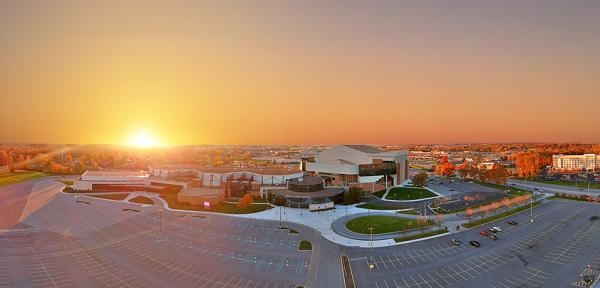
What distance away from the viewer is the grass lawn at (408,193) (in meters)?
103

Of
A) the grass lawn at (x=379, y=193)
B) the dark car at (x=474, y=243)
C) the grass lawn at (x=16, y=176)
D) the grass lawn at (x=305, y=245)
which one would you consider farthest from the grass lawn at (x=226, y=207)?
the grass lawn at (x=16, y=176)

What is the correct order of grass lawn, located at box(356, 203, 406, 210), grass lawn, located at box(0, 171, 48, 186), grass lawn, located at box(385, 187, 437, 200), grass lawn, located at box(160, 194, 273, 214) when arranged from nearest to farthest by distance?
grass lawn, located at box(160, 194, 273, 214) → grass lawn, located at box(356, 203, 406, 210) → grass lawn, located at box(385, 187, 437, 200) → grass lawn, located at box(0, 171, 48, 186)

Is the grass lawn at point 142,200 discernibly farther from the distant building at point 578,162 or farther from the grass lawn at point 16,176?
the distant building at point 578,162

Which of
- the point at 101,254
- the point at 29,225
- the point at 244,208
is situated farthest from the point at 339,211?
the point at 29,225

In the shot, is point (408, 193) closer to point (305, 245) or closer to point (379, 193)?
point (379, 193)

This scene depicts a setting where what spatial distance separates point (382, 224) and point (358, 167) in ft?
140

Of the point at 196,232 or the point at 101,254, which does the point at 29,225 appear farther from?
the point at 196,232

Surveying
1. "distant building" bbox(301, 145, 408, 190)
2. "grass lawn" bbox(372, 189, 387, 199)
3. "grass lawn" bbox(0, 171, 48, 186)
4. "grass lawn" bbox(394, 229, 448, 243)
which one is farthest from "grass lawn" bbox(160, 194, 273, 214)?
"grass lawn" bbox(0, 171, 48, 186)

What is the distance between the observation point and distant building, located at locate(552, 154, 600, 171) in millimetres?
185125

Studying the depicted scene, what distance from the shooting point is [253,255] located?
53469 millimetres

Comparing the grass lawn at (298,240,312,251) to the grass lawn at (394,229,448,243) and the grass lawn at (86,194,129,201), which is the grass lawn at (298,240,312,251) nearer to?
the grass lawn at (394,229,448,243)

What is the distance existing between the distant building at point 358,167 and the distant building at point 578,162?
123062mm

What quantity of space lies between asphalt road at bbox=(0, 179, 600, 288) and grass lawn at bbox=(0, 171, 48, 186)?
91.0 meters

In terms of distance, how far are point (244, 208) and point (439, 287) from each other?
55920 mm
